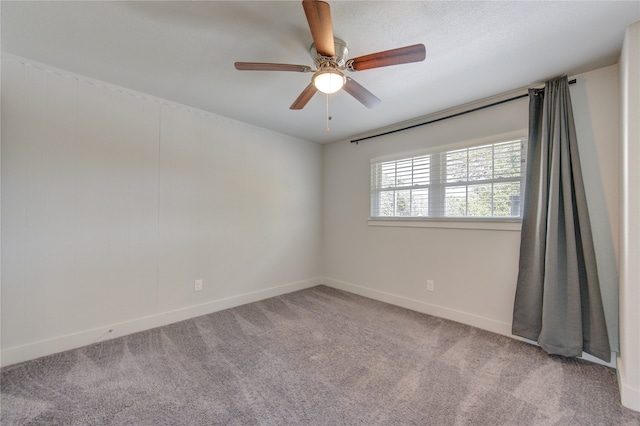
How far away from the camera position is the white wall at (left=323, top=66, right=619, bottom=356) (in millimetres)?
2107

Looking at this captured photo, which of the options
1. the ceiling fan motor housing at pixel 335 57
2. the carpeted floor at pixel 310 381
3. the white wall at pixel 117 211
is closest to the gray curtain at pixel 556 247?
the carpeted floor at pixel 310 381

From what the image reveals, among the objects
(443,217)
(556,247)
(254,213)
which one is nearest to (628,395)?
(556,247)

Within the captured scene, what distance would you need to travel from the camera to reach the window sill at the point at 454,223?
2.57 metres

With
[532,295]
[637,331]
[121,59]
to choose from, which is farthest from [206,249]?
[637,331]

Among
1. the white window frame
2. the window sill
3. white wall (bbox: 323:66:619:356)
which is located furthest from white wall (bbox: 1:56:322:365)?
the window sill

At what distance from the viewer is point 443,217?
304 centimetres

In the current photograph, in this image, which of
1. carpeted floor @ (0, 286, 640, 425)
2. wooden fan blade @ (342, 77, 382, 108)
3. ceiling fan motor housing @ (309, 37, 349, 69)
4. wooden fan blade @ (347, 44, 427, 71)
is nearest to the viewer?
wooden fan blade @ (347, 44, 427, 71)

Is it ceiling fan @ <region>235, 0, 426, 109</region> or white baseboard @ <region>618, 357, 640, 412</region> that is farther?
white baseboard @ <region>618, 357, 640, 412</region>

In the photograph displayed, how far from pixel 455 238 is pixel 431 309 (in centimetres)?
88

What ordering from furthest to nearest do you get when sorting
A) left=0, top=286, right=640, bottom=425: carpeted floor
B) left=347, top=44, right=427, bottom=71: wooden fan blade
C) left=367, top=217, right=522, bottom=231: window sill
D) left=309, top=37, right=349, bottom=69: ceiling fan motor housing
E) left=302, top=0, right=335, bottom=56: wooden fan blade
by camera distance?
left=367, top=217, right=522, bottom=231: window sill < left=309, top=37, right=349, bottom=69: ceiling fan motor housing < left=0, top=286, right=640, bottom=425: carpeted floor < left=347, top=44, right=427, bottom=71: wooden fan blade < left=302, top=0, right=335, bottom=56: wooden fan blade

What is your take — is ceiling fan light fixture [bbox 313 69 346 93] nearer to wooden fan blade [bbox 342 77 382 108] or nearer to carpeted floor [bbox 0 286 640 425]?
wooden fan blade [bbox 342 77 382 108]

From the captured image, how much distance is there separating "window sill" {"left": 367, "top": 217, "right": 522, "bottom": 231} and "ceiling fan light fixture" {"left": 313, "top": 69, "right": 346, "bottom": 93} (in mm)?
2012

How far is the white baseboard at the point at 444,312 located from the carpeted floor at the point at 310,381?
0.10 meters

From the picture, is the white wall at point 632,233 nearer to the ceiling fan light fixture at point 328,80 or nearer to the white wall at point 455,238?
the white wall at point 455,238
